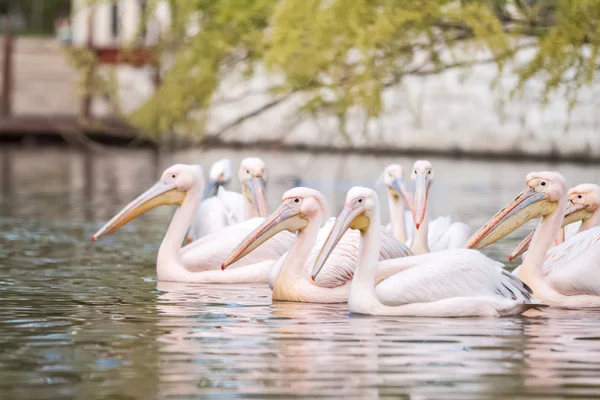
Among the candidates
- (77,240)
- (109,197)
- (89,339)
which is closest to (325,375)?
(89,339)

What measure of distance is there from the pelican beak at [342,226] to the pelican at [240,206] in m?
3.15

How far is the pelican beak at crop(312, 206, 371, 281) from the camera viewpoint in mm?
9562

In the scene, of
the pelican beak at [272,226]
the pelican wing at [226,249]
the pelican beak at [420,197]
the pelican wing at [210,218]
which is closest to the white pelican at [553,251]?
the pelican beak at [420,197]

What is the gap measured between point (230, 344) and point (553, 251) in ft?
10.6

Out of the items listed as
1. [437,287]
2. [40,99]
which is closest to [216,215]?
[437,287]

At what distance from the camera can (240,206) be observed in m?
13.5

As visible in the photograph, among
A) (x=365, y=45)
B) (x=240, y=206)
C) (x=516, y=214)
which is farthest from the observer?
(x=365, y=45)

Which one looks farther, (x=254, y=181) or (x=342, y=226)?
(x=254, y=181)

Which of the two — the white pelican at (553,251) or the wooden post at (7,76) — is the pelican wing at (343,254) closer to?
the white pelican at (553,251)

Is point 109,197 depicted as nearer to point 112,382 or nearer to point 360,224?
point 360,224

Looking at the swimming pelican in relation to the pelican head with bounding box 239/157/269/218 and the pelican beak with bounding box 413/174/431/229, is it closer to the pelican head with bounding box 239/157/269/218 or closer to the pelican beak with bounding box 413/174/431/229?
the pelican beak with bounding box 413/174/431/229

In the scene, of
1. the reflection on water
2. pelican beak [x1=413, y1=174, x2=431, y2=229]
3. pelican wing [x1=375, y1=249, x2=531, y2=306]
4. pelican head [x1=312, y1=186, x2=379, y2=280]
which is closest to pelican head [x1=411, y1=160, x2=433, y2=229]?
pelican beak [x1=413, y1=174, x2=431, y2=229]

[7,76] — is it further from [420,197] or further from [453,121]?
[420,197]

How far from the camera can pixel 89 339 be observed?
27.3 ft
